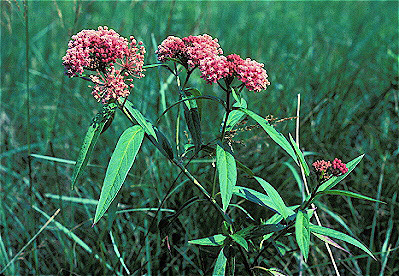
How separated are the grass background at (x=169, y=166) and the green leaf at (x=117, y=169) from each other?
1.67 feet

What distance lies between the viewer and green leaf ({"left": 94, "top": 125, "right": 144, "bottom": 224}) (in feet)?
3.08

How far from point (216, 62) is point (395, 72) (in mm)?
2247

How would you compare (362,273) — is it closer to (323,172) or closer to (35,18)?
(323,172)

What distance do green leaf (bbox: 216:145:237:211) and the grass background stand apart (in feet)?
1.47

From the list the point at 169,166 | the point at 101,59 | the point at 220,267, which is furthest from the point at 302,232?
the point at 169,166

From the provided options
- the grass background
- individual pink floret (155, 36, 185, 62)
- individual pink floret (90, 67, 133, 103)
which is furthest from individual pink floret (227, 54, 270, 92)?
the grass background

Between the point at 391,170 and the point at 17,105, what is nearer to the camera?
the point at 391,170

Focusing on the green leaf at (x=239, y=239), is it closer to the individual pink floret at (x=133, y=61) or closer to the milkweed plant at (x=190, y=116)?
the milkweed plant at (x=190, y=116)

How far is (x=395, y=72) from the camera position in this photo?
2898mm

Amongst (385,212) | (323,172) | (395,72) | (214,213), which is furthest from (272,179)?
(395,72)

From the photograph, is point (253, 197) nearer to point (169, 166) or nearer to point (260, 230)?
point (260, 230)

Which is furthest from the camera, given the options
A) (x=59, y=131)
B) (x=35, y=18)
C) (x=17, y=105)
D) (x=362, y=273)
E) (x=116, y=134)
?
(x=35, y=18)

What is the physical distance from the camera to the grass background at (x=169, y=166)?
1.82 m

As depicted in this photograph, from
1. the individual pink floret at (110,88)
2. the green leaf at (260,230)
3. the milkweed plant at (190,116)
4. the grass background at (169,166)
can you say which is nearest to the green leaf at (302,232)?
the milkweed plant at (190,116)
